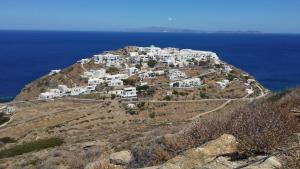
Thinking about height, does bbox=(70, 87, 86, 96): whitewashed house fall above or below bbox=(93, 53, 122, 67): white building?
below

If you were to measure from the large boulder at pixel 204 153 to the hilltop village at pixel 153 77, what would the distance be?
7739 cm

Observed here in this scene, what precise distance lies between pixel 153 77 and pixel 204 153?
101556mm

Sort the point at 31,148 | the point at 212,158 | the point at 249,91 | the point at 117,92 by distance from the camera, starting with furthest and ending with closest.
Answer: the point at 117,92, the point at 249,91, the point at 31,148, the point at 212,158

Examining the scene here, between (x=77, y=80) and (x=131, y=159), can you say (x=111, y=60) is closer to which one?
(x=77, y=80)

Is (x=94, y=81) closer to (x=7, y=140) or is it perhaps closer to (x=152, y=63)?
(x=152, y=63)

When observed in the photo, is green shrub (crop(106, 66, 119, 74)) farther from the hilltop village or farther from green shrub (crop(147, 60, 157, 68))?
green shrub (crop(147, 60, 157, 68))

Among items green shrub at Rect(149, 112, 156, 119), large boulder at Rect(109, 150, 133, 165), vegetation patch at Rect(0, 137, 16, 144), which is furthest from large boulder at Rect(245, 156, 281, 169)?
green shrub at Rect(149, 112, 156, 119)

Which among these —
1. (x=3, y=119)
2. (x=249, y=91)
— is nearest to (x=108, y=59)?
(x=249, y=91)

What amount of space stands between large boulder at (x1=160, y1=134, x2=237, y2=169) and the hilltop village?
77388 millimetres

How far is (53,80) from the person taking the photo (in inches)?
4818

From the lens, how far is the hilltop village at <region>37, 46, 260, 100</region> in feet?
311

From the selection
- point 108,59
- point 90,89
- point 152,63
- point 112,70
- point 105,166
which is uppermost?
point 105,166

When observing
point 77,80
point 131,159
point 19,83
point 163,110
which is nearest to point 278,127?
point 131,159

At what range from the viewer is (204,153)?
912 centimetres
